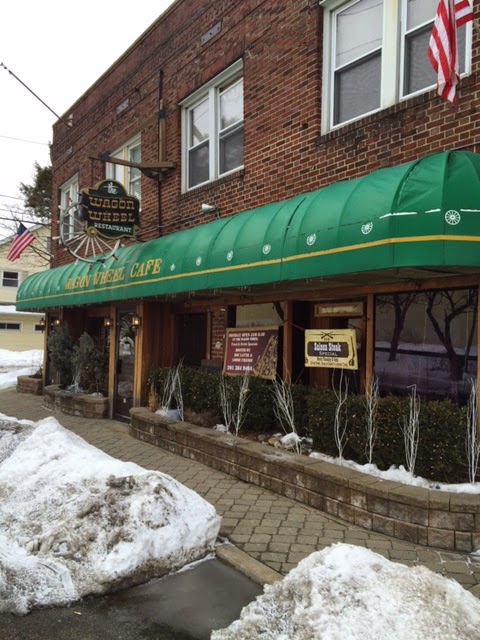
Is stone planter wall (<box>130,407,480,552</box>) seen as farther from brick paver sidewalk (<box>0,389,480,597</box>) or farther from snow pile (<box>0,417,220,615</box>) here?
snow pile (<box>0,417,220,615</box>)

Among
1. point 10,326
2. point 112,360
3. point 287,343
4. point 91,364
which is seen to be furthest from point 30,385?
point 10,326

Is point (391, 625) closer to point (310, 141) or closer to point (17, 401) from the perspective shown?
point (310, 141)

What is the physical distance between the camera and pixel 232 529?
4.63 m

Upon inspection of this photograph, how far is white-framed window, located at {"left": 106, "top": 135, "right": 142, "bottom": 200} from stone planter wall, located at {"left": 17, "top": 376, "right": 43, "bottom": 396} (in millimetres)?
6759

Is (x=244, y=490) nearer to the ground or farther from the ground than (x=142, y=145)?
nearer to the ground

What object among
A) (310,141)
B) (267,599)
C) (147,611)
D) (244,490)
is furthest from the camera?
(310,141)

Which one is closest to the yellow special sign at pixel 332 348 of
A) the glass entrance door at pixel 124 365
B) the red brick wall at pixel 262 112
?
the red brick wall at pixel 262 112

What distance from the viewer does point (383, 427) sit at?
520 centimetres

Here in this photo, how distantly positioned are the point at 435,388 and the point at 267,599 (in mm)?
3524

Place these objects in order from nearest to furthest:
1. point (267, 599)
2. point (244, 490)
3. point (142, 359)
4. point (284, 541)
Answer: point (267, 599) → point (284, 541) → point (244, 490) → point (142, 359)

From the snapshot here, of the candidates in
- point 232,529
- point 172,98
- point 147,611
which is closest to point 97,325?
point 172,98

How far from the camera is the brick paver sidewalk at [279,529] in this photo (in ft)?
12.9

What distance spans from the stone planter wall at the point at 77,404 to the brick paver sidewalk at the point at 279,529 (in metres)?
3.85

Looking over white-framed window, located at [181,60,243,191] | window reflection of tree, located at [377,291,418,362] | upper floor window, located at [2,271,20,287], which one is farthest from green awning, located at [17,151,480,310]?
upper floor window, located at [2,271,20,287]
